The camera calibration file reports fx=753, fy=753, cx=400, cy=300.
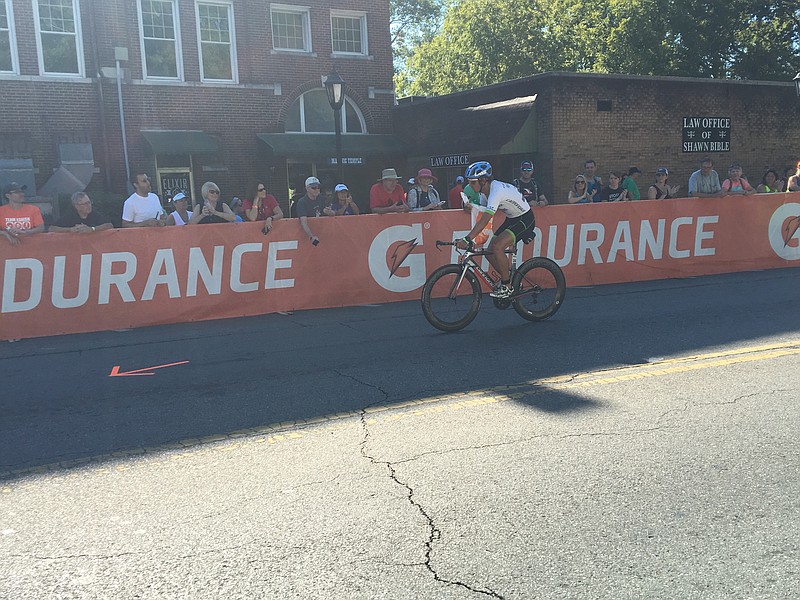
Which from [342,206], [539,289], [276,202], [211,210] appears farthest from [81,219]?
[539,289]

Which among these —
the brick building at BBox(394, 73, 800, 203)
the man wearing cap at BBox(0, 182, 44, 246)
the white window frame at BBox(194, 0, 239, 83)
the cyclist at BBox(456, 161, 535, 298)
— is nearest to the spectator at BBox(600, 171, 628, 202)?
the cyclist at BBox(456, 161, 535, 298)

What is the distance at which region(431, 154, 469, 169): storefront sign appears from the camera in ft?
71.0

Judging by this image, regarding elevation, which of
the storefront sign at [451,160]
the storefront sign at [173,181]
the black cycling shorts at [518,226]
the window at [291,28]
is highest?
the window at [291,28]

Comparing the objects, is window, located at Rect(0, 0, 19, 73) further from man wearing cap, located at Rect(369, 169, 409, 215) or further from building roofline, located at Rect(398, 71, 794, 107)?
→ man wearing cap, located at Rect(369, 169, 409, 215)

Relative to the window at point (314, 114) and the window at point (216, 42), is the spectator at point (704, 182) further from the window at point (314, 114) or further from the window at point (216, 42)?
the window at point (216, 42)

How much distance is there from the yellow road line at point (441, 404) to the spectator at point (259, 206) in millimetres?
6022

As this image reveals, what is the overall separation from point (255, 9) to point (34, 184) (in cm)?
842

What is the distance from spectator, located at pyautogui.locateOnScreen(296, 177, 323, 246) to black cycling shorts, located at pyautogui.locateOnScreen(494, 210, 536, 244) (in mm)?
3034

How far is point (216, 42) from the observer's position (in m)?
22.4

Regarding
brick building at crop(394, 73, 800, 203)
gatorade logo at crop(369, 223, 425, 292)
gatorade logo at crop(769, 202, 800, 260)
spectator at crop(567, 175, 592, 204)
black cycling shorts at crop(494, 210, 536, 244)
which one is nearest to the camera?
black cycling shorts at crop(494, 210, 536, 244)

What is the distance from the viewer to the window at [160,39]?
2141 cm

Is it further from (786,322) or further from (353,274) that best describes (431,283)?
(786,322)

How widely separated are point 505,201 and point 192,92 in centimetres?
1591

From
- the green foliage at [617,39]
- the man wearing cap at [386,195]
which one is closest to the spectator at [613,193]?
the man wearing cap at [386,195]
